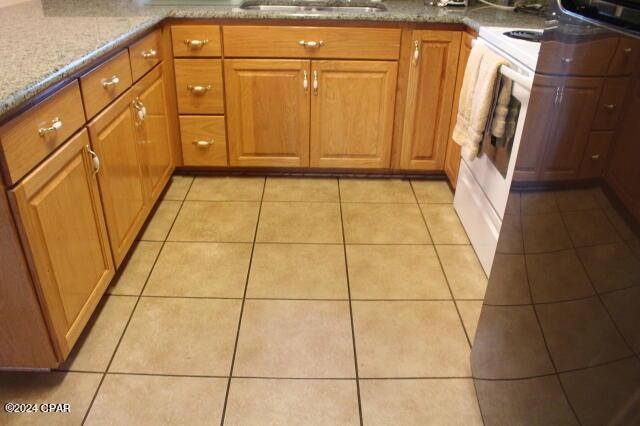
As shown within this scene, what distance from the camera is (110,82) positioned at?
1.73 m

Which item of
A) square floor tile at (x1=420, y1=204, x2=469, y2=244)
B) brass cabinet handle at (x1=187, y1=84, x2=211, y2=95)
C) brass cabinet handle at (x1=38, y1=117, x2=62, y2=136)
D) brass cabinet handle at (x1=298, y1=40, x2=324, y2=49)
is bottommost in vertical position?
square floor tile at (x1=420, y1=204, x2=469, y2=244)

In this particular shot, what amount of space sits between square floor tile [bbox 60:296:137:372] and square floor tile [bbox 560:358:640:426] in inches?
51.6

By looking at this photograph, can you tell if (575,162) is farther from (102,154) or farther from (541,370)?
(102,154)

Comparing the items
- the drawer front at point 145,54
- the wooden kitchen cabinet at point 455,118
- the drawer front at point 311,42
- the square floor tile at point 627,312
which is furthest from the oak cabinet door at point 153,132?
the square floor tile at point 627,312

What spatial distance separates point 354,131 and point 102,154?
4.43ft

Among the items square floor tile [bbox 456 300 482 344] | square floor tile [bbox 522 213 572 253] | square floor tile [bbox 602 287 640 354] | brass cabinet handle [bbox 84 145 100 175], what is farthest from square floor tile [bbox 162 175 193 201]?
square floor tile [bbox 602 287 640 354]

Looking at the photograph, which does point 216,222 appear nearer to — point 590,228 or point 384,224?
point 384,224

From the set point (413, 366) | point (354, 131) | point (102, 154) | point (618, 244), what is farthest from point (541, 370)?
point (354, 131)

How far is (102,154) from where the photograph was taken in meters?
1.69

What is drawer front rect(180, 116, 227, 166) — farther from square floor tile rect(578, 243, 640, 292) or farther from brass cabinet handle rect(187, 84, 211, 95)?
square floor tile rect(578, 243, 640, 292)

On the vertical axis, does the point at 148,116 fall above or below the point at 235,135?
above

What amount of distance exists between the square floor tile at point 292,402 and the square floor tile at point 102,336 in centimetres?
44

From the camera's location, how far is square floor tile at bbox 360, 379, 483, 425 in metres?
1.40

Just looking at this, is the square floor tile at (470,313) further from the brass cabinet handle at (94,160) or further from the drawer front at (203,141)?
the drawer front at (203,141)
